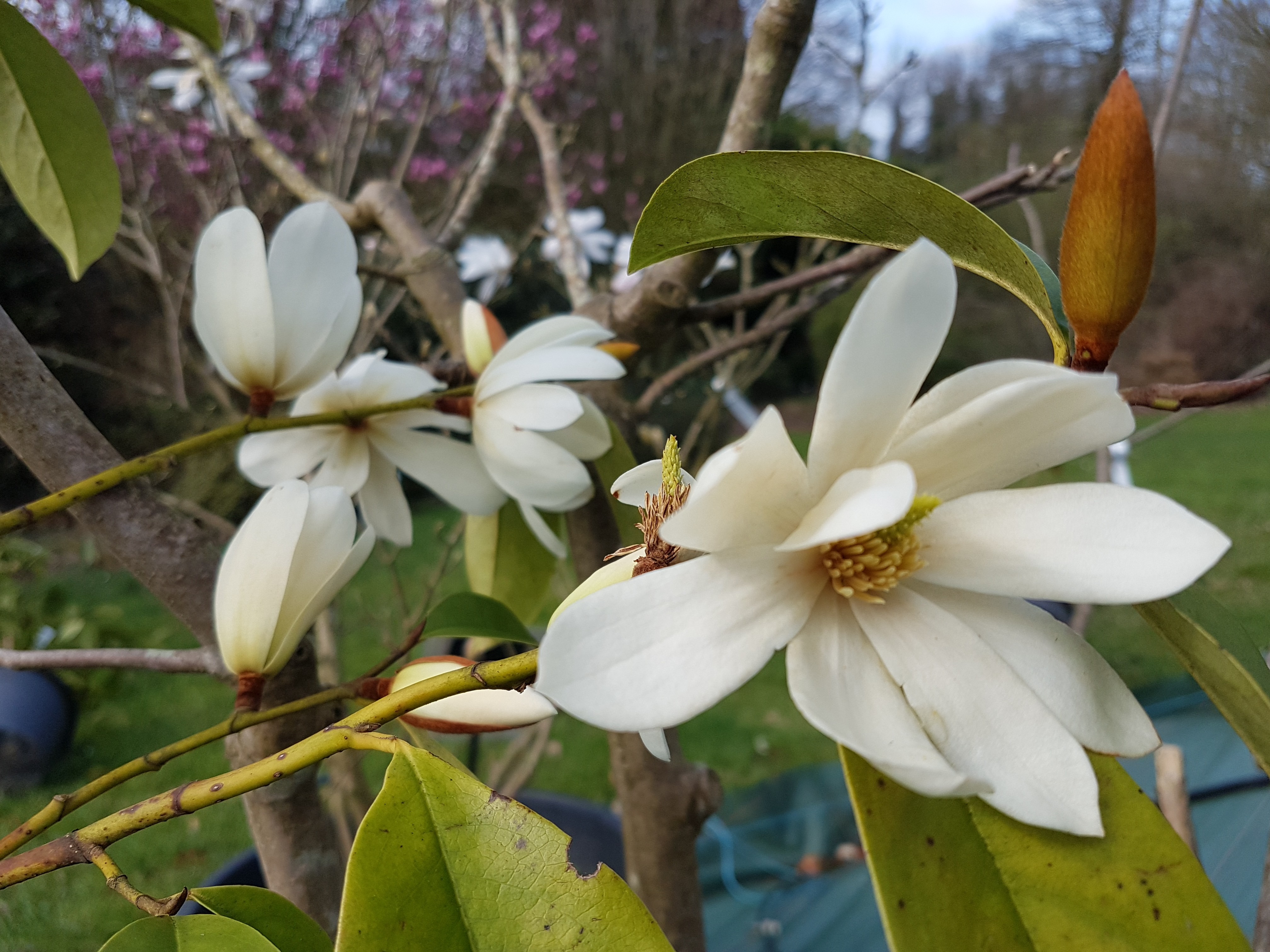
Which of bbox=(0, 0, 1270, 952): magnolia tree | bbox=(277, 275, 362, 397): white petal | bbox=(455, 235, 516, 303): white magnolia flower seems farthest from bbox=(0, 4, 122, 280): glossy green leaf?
bbox=(455, 235, 516, 303): white magnolia flower

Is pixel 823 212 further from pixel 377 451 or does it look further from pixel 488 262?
pixel 488 262

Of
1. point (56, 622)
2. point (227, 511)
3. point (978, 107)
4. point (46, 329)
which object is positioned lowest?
point (56, 622)

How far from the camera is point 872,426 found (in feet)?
0.62

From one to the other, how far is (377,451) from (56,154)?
0.19m

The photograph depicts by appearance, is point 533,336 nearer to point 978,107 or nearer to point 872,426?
point 872,426

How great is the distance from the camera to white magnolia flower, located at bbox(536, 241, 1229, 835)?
0.55ft

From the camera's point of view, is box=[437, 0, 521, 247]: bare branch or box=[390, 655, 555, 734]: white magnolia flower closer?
box=[390, 655, 555, 734]: white magnolia flower

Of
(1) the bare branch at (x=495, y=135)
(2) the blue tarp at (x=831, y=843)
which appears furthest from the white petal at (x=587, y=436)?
(2) the blue tarp at (x=831, y=843)

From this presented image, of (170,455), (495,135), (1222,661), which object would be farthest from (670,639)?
(495,135)

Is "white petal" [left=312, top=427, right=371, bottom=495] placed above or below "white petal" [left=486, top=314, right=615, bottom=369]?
below

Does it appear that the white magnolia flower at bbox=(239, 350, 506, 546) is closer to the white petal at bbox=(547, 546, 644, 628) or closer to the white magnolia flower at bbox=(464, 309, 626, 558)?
the white magnolia flower at bbox=(464, 309, 626, 558)

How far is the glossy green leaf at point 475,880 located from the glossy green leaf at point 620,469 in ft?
0.87

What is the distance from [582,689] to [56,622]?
2.25m

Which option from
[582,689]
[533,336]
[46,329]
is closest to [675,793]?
[533,336]
